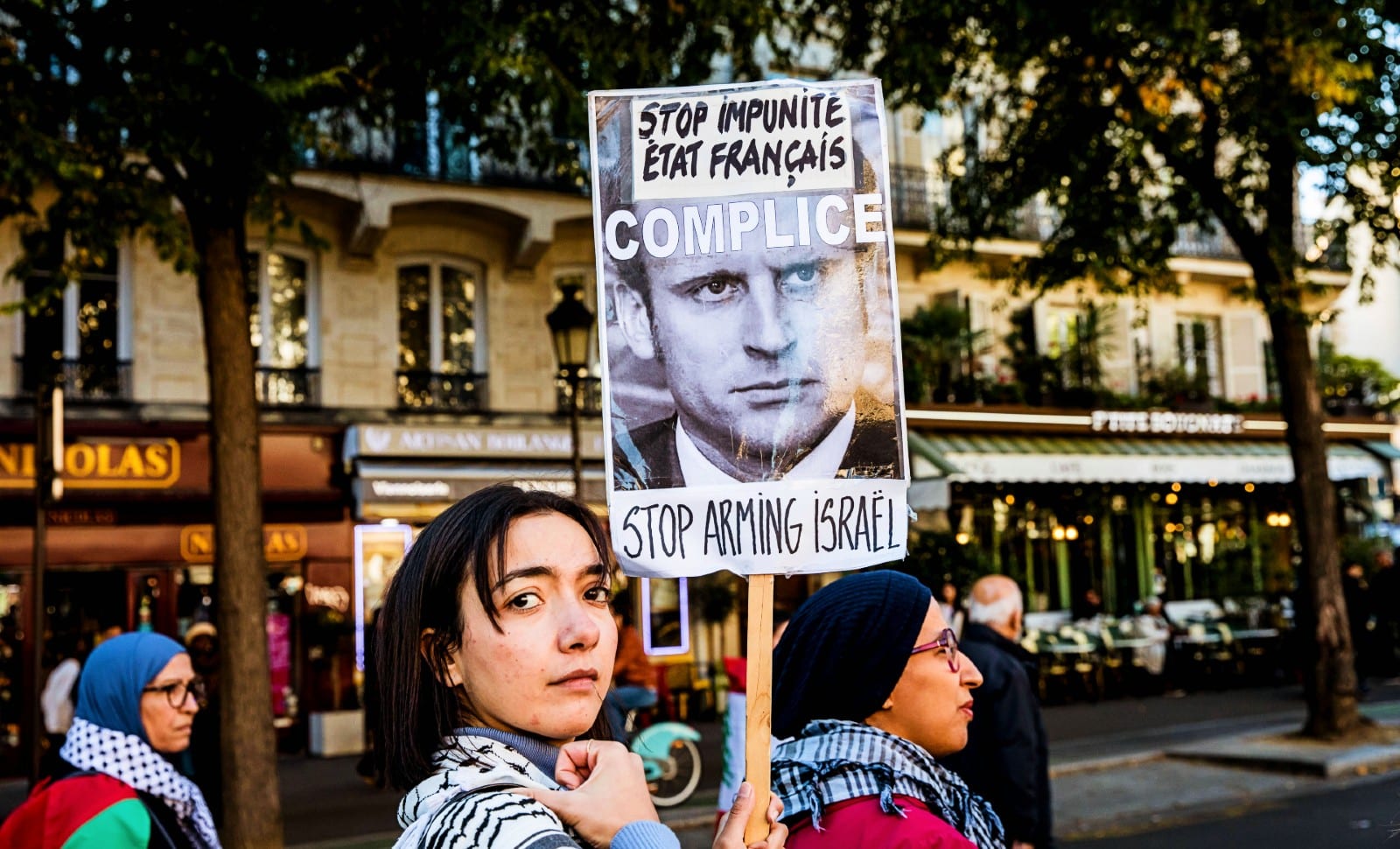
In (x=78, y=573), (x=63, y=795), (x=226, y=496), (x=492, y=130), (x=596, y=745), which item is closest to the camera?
(x=596, y=745)

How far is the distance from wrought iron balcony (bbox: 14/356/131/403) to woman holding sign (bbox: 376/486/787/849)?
15.0 m

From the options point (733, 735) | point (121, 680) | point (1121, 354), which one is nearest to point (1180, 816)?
point (733, 735)

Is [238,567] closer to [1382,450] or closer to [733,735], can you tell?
[733,735]

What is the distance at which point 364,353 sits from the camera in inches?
673

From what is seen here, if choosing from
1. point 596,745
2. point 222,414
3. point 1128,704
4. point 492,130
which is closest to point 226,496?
point 222,414

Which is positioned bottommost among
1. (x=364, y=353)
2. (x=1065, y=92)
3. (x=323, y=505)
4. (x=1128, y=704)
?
(x=1128, y=704)

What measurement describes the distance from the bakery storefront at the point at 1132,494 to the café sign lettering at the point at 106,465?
33.1 feet

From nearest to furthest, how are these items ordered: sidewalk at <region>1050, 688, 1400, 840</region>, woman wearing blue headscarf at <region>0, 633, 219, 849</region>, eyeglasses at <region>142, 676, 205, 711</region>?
woman wearing blue headscarf at <region>0, 633, 219, 849</region>, eyeglasses at <region>142, 676, 205, 711</region>, sidewalk at <region>1050, 688, 1400, 840</region>

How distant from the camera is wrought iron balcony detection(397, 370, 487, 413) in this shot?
17.3m

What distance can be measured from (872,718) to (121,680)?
2150 millimetres

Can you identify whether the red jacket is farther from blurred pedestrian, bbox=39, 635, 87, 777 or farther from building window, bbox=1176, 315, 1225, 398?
building window, bbox=1176, 315, 1225, 398

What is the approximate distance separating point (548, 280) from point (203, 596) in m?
6.19

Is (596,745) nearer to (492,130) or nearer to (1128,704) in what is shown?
(492,130)

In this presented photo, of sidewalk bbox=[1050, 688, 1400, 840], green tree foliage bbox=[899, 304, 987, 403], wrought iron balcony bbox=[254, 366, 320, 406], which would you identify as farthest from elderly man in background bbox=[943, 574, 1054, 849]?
green tree foliage bbox=[899, 304, 987, 403]
